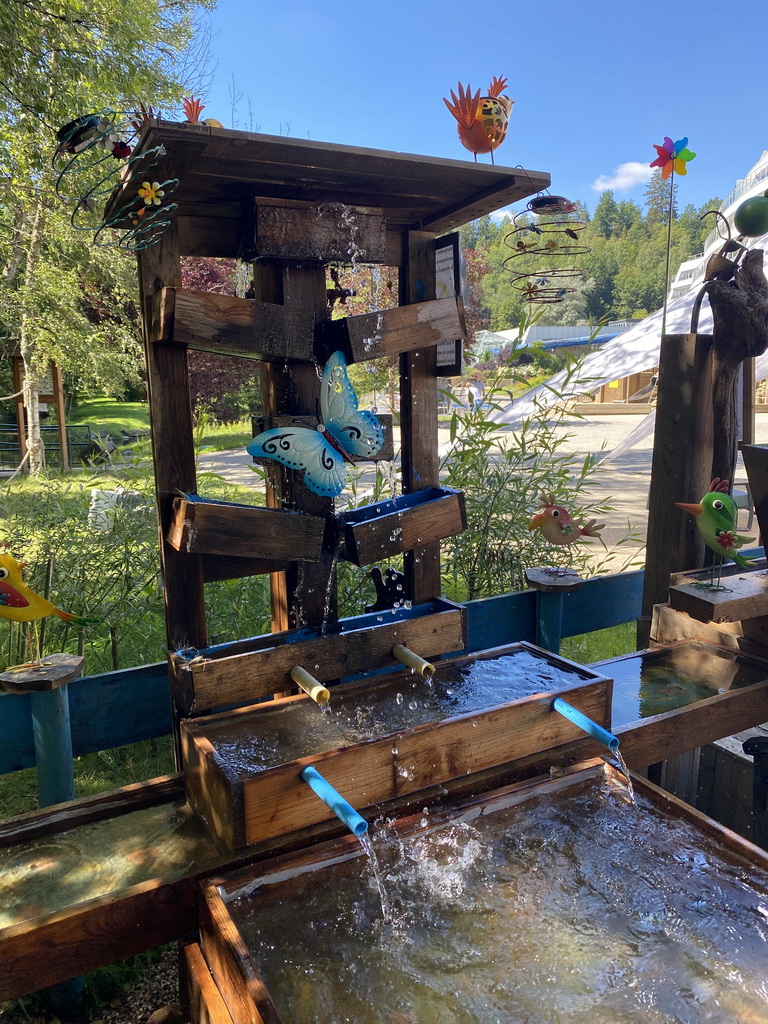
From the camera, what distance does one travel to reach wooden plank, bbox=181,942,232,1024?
4.44ft

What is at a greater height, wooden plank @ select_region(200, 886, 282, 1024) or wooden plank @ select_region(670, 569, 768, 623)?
wooden plank @ select_region(670, 569, 768, 623)

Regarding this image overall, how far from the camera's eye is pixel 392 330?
7.38ft

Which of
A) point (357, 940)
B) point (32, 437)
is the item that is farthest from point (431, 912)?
point (32, 437)

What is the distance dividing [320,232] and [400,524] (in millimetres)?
939

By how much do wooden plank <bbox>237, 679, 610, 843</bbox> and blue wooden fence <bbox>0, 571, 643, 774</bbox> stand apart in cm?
97

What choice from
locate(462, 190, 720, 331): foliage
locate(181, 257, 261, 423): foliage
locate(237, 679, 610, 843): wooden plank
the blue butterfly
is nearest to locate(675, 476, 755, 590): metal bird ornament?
locate(237, 679, 610, 843): wooden plank

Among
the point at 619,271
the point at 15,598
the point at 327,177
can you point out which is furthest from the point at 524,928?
the point at 619,271

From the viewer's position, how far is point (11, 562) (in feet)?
6.57

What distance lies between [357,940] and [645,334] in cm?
742

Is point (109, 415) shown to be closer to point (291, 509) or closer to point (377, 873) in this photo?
point (291, 509)

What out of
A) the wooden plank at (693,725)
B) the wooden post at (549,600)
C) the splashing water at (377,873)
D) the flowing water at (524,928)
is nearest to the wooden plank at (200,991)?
the flowing water at (524,928)

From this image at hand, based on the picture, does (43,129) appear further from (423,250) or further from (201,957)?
(201,957)

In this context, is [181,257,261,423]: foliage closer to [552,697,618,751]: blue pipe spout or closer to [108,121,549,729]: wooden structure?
[108,121,549,729]: wooden structure

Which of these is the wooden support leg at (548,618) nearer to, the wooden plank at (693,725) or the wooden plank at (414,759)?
the wooden plank at (693,725)
